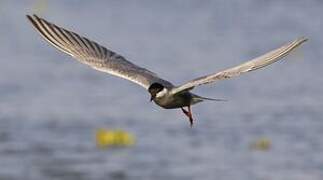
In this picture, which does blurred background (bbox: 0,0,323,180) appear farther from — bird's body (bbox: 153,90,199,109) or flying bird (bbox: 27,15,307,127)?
bird's body (bbox: 153,90,199,109)

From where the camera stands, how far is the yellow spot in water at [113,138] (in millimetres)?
15664

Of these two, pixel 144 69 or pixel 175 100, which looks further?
pixel 144 69

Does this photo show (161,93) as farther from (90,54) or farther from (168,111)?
(168,111)

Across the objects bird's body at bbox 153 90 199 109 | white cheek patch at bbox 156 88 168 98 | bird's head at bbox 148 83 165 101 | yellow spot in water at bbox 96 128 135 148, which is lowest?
bird's body at bbox 153 90 199 109

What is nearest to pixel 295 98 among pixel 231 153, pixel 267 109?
pixel 267 109

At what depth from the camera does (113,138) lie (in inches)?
626

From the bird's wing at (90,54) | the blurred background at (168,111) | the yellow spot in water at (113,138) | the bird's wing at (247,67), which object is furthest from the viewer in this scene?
the yellow spot in water at (113,138)

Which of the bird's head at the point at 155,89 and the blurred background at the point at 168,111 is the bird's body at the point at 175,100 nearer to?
the bird's head at the point at 155,89

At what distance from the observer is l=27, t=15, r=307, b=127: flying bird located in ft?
16.8

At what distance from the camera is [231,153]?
49.4 ft

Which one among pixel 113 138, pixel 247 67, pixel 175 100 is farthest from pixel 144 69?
pixel 113 138

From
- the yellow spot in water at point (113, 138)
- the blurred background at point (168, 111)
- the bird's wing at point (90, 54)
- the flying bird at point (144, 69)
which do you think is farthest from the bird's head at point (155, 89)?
the yellow spot in water at point (113, 138)

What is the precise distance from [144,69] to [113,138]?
9.69 m

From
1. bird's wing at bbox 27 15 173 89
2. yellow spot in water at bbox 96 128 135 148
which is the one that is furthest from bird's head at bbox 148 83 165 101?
yellow spot in water at bbox 96 128 135 148
